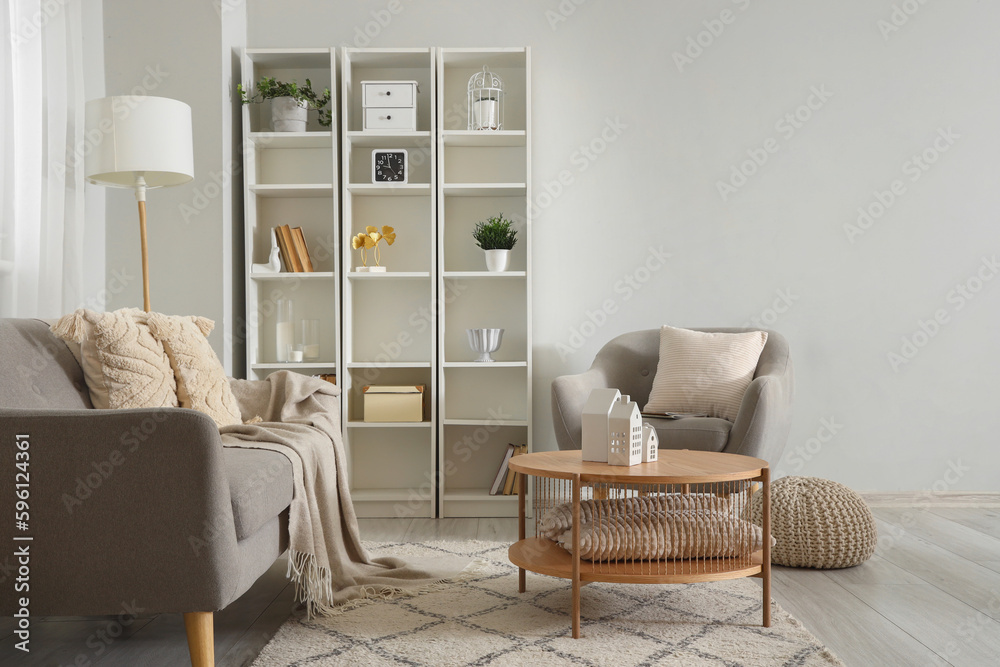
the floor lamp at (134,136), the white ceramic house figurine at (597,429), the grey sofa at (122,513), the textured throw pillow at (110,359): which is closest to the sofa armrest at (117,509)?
the grey sofa at (122,513)

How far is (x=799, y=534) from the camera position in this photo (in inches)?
102

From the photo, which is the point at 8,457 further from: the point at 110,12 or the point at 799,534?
the point at 110,12

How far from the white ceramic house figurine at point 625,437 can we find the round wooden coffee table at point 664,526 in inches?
1.2

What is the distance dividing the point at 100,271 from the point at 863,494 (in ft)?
11.7

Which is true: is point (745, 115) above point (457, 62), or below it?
below

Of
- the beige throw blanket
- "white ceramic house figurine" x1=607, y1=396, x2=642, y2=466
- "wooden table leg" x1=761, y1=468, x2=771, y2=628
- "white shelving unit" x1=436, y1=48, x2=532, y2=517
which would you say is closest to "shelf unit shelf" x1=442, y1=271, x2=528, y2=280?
"white shelving unit" x1=436, y1=48, x2=532, y2=517

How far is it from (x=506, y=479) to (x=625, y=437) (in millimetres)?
1667

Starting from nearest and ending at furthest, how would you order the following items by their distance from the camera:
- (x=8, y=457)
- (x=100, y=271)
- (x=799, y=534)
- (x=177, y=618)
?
1. (x=8, y=457)
2. (x=177, y=618)
3. (x=799, y=534)
4. (x=100, y=271)

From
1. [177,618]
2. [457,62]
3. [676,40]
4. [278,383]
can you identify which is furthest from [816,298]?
[177,618]

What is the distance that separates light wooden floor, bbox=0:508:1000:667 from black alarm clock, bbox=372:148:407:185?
1.76 m

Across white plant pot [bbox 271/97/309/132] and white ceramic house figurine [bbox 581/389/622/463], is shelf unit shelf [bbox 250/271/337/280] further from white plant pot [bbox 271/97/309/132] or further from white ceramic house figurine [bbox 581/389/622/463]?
white ceramic house figurine [bbox 581/389/622/463]

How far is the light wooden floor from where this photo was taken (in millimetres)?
1828

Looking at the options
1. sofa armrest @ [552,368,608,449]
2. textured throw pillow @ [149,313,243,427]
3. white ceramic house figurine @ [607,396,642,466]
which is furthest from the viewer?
sofa armrest @ [552,368,608,449]

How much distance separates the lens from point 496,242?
3.54 meters
